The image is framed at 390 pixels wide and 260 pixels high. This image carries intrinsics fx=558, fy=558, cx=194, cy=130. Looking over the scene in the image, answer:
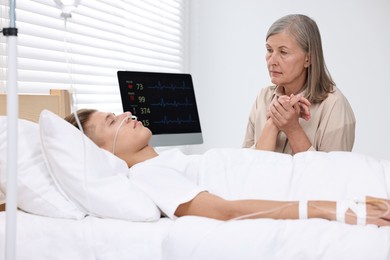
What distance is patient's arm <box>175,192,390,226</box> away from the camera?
4.37ft

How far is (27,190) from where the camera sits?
153 centimetres

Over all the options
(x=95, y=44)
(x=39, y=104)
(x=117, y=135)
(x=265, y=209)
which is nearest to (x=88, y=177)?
(x=117, y=135)

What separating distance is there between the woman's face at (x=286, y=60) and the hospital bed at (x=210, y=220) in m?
0.54

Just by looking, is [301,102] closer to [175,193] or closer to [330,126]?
[330,126]

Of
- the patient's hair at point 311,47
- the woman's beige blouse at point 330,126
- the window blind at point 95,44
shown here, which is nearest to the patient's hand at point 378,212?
the woman's beige blouse at point 330,126

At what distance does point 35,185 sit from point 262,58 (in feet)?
7.57

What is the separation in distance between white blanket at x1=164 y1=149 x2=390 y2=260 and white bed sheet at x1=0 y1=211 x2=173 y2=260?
8cm

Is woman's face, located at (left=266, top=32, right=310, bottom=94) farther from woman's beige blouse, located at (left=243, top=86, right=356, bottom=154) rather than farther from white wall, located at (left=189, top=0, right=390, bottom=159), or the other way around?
white wall, located at (left=189, top=0, right=390, bottom=159)

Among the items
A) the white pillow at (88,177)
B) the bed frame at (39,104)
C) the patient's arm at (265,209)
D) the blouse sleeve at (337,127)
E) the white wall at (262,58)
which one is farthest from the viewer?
the white wall at (262,58)

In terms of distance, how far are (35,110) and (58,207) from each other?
2.13ft

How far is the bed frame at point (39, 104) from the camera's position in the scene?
78.9 inches

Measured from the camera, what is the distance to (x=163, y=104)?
2.46 metres

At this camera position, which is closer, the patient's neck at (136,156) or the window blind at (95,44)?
the patient's neck at (136,156)

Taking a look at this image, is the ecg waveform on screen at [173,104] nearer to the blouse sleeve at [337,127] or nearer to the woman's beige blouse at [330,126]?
the woman's beige blouse at [330,126]
